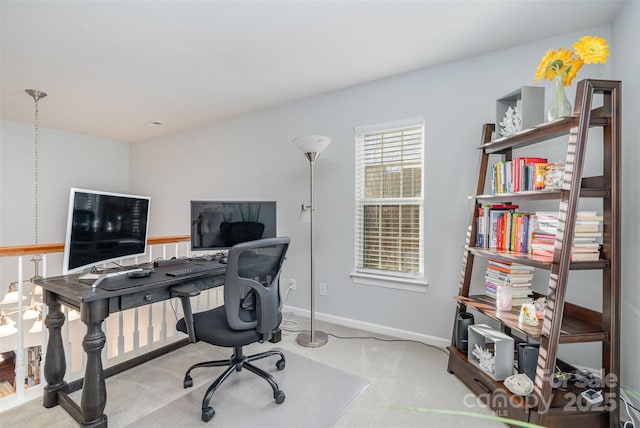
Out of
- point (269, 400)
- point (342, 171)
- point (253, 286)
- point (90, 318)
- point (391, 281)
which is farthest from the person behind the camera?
point (342, 171)

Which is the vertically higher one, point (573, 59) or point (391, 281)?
Result: point (573, 59)

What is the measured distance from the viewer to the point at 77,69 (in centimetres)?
274

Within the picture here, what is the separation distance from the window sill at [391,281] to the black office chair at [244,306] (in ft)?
4.07

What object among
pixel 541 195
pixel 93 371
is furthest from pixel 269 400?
pixel 541 195

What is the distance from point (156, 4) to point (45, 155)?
403cm

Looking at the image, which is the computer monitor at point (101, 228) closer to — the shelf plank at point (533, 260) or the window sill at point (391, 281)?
the window sill at point (391, 281)

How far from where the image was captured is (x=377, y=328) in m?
2.99

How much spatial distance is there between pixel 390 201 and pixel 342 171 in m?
0.59

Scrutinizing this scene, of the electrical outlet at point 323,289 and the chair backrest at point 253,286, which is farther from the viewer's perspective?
the electrical outlet at point 323,289

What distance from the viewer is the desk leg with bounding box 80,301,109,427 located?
163cm

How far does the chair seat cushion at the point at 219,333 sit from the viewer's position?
1790 mm

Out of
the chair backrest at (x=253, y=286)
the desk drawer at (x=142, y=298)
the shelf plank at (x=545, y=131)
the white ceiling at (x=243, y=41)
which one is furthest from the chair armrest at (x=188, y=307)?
the shelf plank at (x=545, y=131)

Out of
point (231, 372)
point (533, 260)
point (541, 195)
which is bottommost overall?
point (231, 372)

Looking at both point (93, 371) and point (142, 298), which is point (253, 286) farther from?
point (93, 371)
